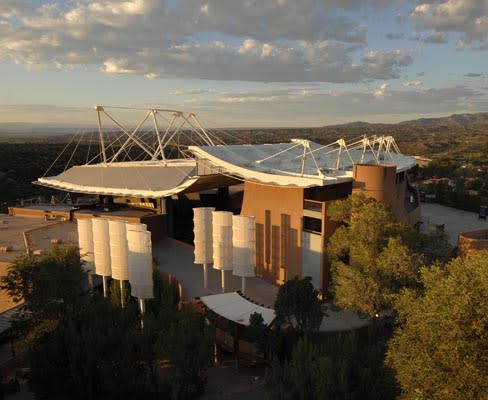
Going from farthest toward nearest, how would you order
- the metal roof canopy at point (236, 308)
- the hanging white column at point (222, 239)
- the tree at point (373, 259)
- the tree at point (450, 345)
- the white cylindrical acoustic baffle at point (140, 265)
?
the hanging white column at point (222, 239), the white cylindrical acoustic baffle at point (140, 265), the metal roof canopy at point (236, 308), the tree at point (373, 259), the tree at point (450, 345)

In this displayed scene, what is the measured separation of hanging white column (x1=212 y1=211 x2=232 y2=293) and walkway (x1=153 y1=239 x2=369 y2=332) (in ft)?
6.47

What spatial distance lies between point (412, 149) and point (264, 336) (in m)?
145

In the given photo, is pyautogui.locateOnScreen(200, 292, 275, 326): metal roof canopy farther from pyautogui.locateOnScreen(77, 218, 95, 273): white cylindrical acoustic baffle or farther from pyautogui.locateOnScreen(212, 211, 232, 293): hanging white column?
pyautogui.locateOnScreen(77, 218, 95, 273): white cylindrical acoustic baffle

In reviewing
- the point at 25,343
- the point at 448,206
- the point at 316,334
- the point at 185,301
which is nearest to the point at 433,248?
the point at 316,334

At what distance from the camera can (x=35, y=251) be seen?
105 feet

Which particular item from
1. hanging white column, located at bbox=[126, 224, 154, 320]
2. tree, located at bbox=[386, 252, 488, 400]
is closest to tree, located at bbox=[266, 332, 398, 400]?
tree, located at bbox=[386, 252, 488, 400]

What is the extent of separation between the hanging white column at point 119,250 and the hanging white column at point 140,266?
4.30 feet

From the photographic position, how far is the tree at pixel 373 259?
19375 millimetres

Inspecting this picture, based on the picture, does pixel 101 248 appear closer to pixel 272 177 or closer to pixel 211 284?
pixel 211 284

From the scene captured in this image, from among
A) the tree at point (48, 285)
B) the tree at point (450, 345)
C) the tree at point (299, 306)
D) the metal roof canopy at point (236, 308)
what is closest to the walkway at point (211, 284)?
the metal roof canopy at point (236, 308)

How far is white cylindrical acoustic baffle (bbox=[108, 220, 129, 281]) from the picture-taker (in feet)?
85.0

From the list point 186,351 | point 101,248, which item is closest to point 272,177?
point 101,248

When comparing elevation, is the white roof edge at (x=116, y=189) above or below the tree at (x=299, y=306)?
above

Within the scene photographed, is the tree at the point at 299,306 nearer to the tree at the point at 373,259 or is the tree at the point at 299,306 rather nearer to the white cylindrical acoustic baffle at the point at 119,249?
the tree at the point at 373,259
